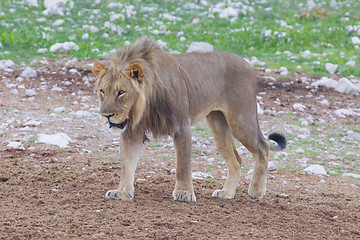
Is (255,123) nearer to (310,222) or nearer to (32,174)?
(310,222)

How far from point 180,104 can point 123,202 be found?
98 cm

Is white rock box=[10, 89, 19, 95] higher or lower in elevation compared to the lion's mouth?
lower

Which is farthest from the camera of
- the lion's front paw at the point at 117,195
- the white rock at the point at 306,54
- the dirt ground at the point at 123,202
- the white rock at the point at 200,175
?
the white rock at the point at 306,54

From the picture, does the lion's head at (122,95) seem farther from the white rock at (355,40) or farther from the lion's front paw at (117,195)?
the white rock at (355,40)

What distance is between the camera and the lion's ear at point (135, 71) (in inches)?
175

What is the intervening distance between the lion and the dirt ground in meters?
0.26

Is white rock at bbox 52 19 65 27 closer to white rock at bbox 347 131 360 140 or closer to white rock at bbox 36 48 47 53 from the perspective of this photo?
white rock at bbox 36 48 47 53

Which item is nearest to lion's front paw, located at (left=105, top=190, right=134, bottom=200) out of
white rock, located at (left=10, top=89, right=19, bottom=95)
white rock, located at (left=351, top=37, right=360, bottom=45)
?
white rock, located at (left=10, top=89, right=19, bottom=95)

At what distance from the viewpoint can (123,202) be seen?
4688 millimetres

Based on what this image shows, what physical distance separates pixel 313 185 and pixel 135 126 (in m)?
2.46

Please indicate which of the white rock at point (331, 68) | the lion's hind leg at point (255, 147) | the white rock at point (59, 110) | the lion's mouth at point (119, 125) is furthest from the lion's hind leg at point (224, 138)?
the white rock at point (331, 68)

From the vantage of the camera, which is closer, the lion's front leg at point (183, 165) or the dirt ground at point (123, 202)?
the dirt ground at point (123, 202)

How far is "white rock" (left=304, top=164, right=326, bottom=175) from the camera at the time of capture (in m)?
6.55

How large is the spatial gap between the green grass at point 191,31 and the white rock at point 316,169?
172 inches
